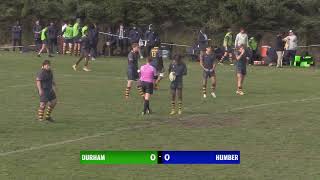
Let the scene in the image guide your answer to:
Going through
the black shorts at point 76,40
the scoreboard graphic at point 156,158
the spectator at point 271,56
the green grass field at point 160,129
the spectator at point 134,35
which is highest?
the spectator at point 134,35

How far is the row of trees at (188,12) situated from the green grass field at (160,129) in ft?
54.4

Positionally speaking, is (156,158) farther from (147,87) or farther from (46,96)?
(147,87)

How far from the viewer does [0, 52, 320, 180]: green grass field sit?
14086 millimetres

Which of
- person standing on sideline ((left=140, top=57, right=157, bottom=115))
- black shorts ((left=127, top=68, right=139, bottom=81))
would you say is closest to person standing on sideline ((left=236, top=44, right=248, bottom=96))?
black shorts ((left=127, top=68, right=139, bottom=81))

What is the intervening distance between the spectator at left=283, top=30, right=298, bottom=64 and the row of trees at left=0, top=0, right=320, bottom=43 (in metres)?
5.11

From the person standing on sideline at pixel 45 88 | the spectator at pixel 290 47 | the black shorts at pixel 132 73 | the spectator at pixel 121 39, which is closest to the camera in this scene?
the person standing on sideline at pixel 45 88

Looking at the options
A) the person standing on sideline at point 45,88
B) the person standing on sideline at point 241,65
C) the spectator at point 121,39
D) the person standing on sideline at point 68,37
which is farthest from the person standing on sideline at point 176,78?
the spectator at point 121,39

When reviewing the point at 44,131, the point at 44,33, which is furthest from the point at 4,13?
the point at 44,131

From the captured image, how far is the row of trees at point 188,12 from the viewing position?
48.4 meters

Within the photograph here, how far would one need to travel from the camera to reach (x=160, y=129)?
1903cm

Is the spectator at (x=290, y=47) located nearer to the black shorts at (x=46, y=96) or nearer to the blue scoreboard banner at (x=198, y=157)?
the black shorts at (x=46, y=96)

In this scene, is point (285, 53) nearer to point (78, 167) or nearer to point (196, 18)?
point (196, 18)

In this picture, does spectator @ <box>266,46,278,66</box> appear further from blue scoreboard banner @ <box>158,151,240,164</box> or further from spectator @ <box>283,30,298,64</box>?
blue scoreboard banner @ <box>158,151,240,164</box>

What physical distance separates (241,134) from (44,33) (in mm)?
26578
